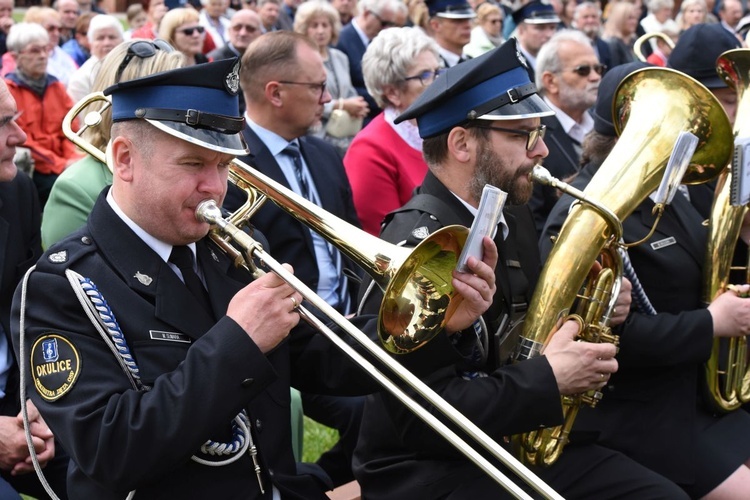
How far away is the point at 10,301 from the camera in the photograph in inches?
145

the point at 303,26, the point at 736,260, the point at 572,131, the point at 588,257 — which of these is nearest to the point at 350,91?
the point at 303,26

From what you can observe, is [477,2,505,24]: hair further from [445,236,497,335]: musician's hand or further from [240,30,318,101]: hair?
[445,236,497,335]: musician's hand

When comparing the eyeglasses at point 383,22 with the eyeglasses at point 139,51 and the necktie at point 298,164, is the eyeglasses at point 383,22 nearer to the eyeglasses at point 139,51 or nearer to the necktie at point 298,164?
the necktie at point 298,164

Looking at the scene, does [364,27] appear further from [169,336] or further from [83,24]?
[169,336]

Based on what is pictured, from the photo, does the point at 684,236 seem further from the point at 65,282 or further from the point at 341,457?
the point at 65,282

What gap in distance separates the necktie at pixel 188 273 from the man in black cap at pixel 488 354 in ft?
1.89

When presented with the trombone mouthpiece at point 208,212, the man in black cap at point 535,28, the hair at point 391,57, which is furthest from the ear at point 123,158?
the man in black cap at point 535,28

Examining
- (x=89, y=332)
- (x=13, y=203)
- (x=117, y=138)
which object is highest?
(x=117, y=138)

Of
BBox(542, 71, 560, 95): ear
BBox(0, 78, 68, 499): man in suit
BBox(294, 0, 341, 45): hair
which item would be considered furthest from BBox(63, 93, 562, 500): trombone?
BBox(294, 0, 341, 45): hair

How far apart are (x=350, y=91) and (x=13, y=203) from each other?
600 cm

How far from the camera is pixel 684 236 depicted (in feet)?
13.4

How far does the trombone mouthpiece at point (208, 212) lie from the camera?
8.64 ft

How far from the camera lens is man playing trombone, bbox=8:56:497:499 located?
96.4 inches

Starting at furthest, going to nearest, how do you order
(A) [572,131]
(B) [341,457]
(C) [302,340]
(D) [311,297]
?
(A) [572,131] → (B) [341,457] → (C) [302,340] → (D) [311,297]
